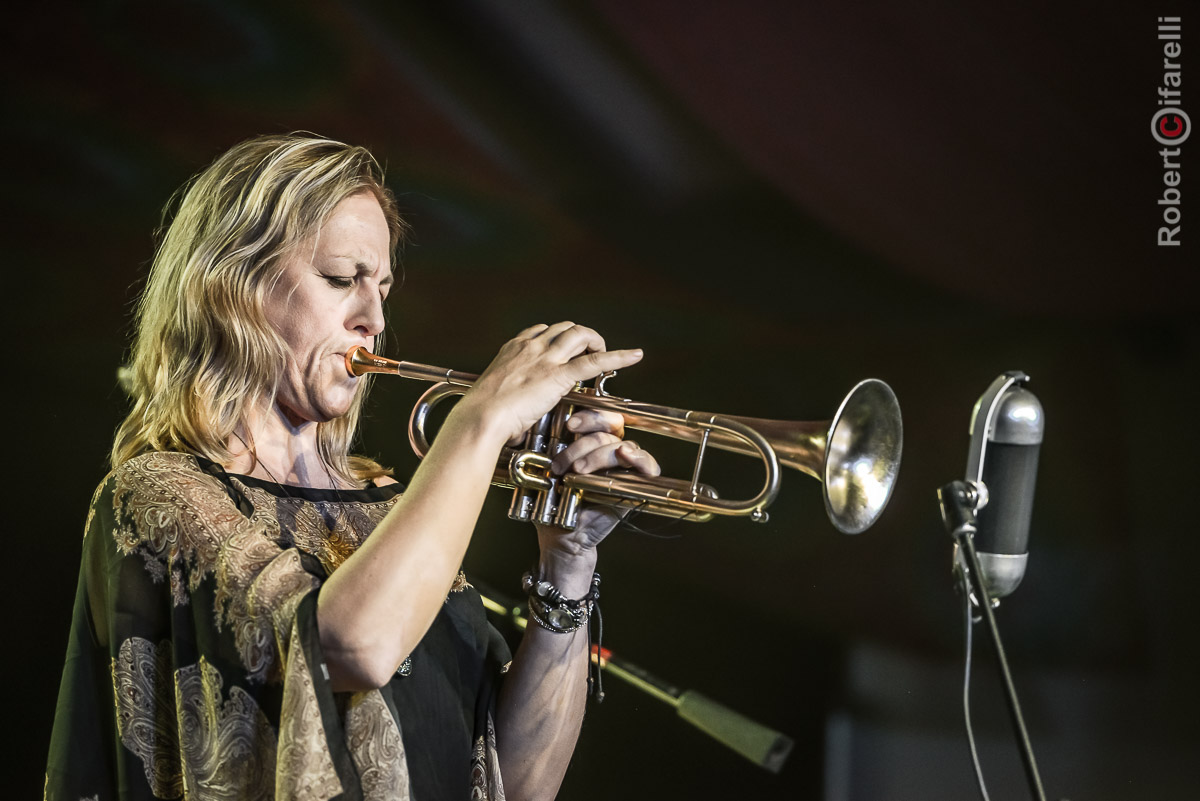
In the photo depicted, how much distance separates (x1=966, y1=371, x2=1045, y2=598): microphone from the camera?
58.6 inches

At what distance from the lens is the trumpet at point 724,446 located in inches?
65.8

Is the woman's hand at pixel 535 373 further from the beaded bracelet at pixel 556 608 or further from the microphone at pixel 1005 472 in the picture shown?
the microphone at pixel 1005 472

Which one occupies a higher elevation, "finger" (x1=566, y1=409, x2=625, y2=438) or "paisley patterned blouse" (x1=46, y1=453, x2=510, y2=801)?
"finger" (x1=566, y1=409, x2=625, y2=438)

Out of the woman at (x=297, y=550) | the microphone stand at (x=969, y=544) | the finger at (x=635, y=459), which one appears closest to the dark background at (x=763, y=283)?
the woman at (x=297, y=550)

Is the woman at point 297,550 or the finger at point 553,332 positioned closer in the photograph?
the woman at point 297,550

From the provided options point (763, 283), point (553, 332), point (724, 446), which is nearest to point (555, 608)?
point (724, 446)

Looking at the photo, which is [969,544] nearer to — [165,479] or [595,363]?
[595,363]

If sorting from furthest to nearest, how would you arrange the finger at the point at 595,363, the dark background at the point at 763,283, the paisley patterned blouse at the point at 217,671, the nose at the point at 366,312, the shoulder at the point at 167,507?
the dark background at the point at 763,283
the nose at the point at 366,312
the finger at the point at 595,363
the shoulder at the point at 167,507
the paisley patterned blouse at the point at 217,671

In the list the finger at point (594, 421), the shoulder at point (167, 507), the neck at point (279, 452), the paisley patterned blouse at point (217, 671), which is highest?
the finger at point (594, 421)

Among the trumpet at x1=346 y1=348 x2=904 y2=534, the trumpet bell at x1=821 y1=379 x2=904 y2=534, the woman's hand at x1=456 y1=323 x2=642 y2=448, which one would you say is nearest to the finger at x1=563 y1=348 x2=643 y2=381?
the woman's hand at x1=456 y1=323 x2=642 y2=448

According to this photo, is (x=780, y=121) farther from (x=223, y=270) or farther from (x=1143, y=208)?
(x=223, y=270)

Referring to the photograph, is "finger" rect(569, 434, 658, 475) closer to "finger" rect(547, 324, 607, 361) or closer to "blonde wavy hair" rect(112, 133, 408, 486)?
"finger" rect(547, 324, 607, 361)

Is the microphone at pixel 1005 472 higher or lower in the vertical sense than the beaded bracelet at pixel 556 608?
higher

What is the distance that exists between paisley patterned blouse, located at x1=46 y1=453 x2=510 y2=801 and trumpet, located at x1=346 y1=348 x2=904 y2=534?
34 centimetres
